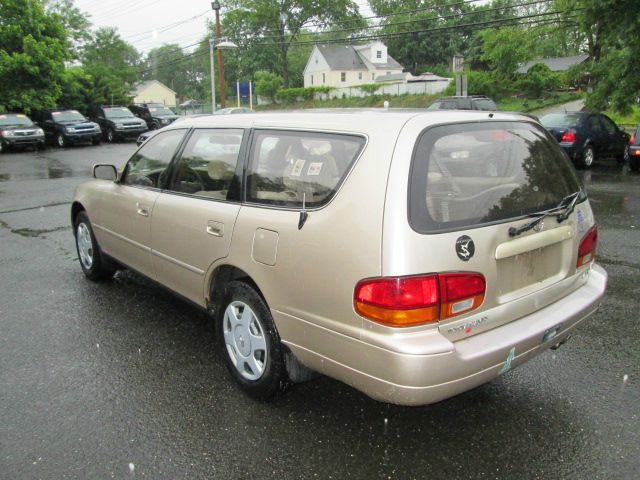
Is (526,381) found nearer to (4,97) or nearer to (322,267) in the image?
(322,267)

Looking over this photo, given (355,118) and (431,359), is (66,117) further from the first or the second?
(431,359)

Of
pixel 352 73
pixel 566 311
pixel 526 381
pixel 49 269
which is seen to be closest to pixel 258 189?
pixel 566 311

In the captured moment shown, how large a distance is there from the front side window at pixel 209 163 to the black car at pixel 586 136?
12950mm

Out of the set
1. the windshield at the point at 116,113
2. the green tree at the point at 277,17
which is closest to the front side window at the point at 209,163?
the windshield at the point at 116,113

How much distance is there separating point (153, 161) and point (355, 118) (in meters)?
2.13

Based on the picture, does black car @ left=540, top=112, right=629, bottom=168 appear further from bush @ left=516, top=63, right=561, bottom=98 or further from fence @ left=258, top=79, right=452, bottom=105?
fence @ left=258, top=79, right=452, bottom=105

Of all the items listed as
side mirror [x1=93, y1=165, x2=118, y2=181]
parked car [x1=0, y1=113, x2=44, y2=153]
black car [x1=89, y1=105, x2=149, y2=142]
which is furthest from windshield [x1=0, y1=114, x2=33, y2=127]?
side mirror [x1=93, y1=165, x2=118, y2=181]

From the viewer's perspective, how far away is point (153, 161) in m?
4.36

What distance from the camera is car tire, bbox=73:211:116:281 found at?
17.1 ft

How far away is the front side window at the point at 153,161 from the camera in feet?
13.6

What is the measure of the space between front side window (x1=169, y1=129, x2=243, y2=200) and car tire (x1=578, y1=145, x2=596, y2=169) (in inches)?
537

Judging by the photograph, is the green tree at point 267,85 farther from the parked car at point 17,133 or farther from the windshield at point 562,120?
the windshield at point 562,120

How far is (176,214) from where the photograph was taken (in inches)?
149

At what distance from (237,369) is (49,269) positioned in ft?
11.9
